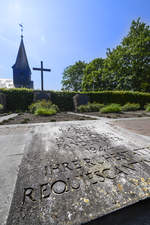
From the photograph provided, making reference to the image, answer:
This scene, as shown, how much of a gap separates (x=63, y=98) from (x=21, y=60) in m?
18.1

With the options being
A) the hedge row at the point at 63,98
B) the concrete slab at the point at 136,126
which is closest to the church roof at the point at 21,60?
the hedge row at the point at 63,98

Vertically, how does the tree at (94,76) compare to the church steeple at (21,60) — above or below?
below

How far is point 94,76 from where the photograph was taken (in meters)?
18.6

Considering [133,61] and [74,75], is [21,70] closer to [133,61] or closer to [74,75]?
[74,75]

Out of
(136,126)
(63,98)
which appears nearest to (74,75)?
(63,98)

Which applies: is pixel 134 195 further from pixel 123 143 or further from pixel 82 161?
pixel 123 143

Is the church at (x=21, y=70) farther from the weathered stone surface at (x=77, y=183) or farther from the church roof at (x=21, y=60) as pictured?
the weathered stone surface at (x=77, y=183)

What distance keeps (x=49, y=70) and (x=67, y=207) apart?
9445 millimetres

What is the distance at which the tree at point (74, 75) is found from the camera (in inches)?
947

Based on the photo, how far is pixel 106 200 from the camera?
0.74 m

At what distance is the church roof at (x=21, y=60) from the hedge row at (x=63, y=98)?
15.2 meters

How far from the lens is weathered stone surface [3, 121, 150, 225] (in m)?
0.65

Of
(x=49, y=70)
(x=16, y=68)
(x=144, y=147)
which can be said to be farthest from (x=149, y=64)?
(x=16, y=68)

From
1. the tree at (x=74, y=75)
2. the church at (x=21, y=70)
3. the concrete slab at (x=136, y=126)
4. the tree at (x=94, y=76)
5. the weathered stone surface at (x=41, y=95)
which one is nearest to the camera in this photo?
the concrete slab at (x=136, y=126)
